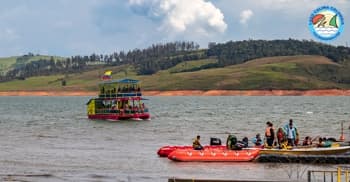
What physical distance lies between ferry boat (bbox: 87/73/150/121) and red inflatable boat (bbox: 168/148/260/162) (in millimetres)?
39453

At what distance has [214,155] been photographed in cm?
3888

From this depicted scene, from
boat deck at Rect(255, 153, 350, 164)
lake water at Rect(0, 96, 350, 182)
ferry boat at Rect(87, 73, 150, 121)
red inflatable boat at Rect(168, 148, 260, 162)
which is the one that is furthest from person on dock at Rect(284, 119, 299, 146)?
ferry boat at Rect(87, 73, 150, 121)

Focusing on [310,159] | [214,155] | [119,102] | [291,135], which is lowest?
[310,159]

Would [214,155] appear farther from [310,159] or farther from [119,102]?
[119,102]

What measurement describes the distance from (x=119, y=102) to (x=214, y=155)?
45.3 meters

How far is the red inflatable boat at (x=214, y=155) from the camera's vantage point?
3841 cm

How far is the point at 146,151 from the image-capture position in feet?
154

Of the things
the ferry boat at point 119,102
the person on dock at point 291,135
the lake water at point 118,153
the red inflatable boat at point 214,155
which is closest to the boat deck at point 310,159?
the lake water at point 118,153

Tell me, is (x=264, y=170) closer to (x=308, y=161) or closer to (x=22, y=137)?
(x=308, y=161)

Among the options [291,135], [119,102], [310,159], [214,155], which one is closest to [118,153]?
[214,155]

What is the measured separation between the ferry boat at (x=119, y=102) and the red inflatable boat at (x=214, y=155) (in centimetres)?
3945

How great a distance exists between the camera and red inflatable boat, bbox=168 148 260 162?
3841 cm

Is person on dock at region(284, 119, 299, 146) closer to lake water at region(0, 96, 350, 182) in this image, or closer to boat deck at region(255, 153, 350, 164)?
boat deck at region(255, 153, 350, 164)

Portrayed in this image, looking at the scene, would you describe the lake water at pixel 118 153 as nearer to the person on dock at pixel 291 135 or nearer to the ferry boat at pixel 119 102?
the person on dock at pixel 291 135
